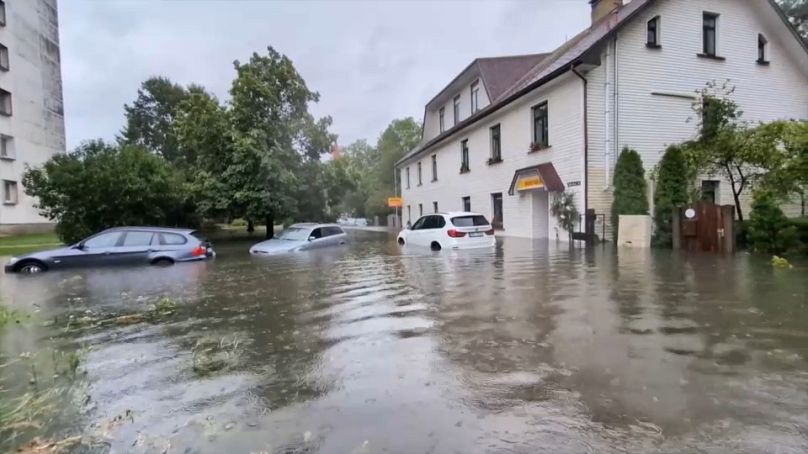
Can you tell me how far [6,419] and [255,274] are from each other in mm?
7666

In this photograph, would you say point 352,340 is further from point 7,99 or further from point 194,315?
point 7,99

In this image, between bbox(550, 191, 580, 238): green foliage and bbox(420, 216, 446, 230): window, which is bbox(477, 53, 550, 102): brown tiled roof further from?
bbox(420, 216, 446, 230): window

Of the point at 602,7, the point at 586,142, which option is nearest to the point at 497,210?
the point at 586,142

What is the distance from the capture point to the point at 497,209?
22625 millimetres

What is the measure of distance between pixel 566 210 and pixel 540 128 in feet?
13.2

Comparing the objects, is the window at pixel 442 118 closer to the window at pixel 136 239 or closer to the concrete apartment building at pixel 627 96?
the concrete apartment building at pixel 627 96

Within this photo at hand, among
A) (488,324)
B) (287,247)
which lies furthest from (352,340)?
(287,247)

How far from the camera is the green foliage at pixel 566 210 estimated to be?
16.5 meters

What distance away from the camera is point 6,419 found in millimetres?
3203

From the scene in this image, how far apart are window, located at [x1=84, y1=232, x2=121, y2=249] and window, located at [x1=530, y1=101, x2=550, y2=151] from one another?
15.3 m

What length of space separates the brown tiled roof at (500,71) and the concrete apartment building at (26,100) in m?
26.2

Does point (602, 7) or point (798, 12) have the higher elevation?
point (798, 12)

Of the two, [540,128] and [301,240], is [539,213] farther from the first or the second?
[301,240]

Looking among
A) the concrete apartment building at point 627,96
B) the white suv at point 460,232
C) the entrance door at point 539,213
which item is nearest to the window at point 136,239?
the white suv at point 460,232
